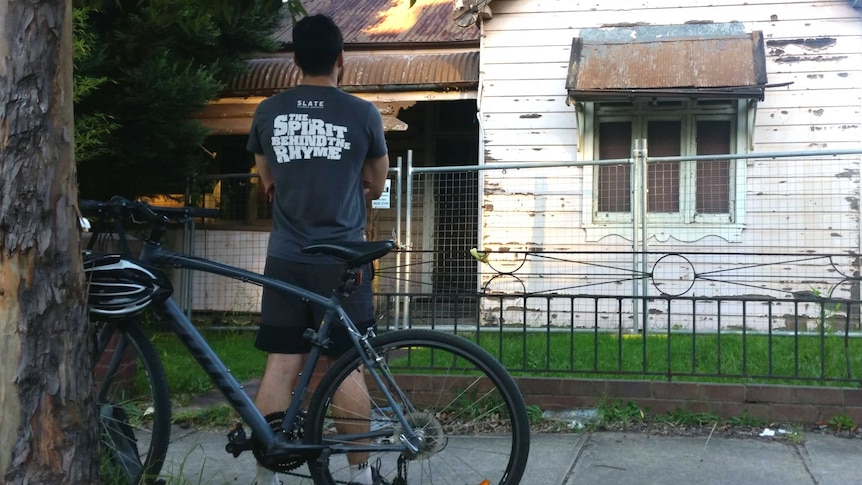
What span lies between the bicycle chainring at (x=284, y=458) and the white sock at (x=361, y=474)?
195 millimetres

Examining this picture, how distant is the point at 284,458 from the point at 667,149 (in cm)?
613

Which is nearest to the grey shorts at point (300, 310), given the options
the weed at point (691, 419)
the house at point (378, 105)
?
the weed at point (691, 419)

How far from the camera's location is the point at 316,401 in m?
2.70

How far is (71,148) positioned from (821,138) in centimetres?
703

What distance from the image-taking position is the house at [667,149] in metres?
6.81

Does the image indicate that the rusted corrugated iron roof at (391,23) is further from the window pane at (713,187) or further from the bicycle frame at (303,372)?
the bicycle frame at (303,372)

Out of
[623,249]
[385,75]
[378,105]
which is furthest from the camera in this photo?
[385,75]

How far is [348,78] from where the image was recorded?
8.84 metres

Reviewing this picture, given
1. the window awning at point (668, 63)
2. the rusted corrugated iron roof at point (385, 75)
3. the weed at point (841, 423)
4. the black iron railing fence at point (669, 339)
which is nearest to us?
the weed at point (841, 423)

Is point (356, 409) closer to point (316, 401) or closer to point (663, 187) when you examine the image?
point (316, 401)

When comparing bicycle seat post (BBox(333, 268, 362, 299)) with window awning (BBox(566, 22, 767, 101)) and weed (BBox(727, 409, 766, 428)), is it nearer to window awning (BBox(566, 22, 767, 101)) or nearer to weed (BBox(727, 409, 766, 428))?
weed (BBox(727, 409, 766, 428))

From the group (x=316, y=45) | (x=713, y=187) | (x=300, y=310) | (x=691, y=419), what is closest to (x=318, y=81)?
(x=316, y=45)

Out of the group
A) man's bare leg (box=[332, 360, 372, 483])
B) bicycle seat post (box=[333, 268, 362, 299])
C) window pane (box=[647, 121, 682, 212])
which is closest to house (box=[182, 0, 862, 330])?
window pane (box=[647, 121, 682, 212])

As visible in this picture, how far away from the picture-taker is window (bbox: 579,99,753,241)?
7.05m
